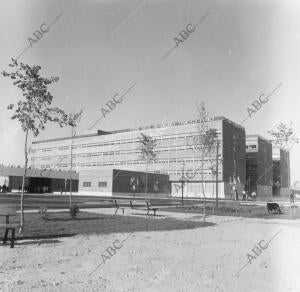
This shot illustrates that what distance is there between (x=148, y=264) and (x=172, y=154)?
90288 mm

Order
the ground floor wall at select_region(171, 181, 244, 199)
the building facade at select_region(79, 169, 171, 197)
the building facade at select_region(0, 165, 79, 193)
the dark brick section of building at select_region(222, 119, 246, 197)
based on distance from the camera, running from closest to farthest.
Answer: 1. the building facade at select_region(79, 169, 171, 197)
2. the building facade at select_region(0, 165, 79, 193)
3. the ground floor wall at select_region(171, 181, 244, 199)
4. the dark brick section of building at select_region(222, 119, 246, 197)

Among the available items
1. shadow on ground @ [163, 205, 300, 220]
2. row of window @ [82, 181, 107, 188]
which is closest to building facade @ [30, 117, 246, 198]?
row of window @ [82, 181, 107, 188]

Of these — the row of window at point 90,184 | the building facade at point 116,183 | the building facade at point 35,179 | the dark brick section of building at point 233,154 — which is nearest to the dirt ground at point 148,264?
the building facade at point 116,183

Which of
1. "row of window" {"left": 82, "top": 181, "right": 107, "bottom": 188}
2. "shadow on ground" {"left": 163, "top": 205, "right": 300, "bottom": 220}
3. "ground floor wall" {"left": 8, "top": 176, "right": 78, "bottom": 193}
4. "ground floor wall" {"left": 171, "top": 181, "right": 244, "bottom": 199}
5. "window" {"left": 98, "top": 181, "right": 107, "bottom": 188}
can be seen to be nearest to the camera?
"shadow on ground" {"left": 163, "top": 205, "right": 300, "bottom": 220}

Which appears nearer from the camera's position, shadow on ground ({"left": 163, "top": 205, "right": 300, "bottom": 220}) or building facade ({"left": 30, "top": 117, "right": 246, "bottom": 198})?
shadow on ground ({"left": 163, "top": 205, "right": 300, "bottom": 220})

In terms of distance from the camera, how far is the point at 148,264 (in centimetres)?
838

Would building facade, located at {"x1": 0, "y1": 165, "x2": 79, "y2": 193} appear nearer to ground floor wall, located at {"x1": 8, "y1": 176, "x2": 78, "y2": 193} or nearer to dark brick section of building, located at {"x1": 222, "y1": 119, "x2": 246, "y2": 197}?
ground floor wall, located at {"x1": 8, "y1": 176, "x2": 78, "y2": 193}

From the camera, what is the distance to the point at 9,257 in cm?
878

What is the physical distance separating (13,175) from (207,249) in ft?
254

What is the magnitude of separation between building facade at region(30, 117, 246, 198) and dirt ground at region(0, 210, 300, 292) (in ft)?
231

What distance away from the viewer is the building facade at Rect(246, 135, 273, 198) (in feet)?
383

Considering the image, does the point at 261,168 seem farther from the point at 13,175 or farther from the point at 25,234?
the point at 25,234

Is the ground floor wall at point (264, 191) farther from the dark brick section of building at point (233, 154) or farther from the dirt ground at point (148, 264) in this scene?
the dirt ground at point (148, 264)

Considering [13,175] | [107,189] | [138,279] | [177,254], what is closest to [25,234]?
[177,254]
